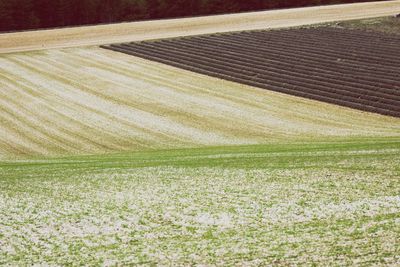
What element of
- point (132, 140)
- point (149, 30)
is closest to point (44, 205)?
point (132, 140)

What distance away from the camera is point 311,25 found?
67.1 metres

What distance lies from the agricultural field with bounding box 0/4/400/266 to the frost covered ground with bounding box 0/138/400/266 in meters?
0.05

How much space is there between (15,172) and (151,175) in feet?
19.1

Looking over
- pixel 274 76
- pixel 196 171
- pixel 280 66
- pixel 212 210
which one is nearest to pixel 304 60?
pixel 280 66

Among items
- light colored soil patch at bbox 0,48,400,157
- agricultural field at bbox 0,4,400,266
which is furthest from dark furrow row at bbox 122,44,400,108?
light colored soil patch at bbox 0,48,400,157

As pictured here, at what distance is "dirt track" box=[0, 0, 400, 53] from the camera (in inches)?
2638

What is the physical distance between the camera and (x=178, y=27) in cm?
7362

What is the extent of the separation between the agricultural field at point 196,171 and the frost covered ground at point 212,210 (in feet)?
0.18

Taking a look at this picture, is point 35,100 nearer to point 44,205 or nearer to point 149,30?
point 44,205

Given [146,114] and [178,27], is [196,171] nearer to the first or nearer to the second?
[146,114]

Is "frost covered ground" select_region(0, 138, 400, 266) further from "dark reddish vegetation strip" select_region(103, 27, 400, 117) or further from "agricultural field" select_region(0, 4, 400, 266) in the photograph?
"dark reddish vegetation strip" select_region(103, 27, 400, 117)

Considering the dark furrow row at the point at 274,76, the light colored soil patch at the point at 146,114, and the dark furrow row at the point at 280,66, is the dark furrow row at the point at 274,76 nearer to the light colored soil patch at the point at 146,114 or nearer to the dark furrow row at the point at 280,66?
the dark furrow row at the point at 280,66

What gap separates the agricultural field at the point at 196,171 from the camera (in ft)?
46.4

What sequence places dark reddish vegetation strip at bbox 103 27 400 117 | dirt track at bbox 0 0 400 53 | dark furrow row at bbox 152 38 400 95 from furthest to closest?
dirt track at bbox 0 0 400 53 < dark furrow row at bbox 152 38 400 95 < dark reddish vegetation strip at bbox 103 27 400 117
